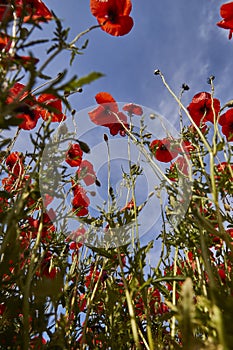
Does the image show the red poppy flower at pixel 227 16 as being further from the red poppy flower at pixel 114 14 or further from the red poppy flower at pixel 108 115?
the red poppy flower at pixel 108 115

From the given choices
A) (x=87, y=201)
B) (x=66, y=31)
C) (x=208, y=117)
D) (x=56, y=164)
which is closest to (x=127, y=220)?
(x=56, y=164)

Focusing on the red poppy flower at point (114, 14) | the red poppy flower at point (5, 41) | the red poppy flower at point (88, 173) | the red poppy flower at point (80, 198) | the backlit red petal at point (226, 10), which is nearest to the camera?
the red poppy flower at point (5, 41)

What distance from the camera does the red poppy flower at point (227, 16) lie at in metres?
1.35

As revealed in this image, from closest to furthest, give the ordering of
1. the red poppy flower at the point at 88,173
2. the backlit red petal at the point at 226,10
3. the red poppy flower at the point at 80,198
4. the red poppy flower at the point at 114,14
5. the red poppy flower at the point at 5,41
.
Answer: the red poppy flower at the point at 5,41
the backlit red petal at the point at 226,10
the red poppy flower at the point at 114,14
the red poppy flower at the point at 88,173
the red poppy flower at the point at 80,198

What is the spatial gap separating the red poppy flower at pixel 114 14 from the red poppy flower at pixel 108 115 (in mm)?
306

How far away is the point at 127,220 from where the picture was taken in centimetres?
134

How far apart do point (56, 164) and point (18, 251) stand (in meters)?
0.33

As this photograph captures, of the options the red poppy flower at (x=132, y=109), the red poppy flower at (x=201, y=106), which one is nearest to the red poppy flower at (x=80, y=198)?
the red poppy flower at (x=132, y=109)

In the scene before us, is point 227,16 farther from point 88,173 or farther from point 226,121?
point 88,173

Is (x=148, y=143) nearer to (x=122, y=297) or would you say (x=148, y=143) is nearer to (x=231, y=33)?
(x=231, y=33)

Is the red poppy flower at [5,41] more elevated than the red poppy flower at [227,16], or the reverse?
the red poppy flower at [227,16]

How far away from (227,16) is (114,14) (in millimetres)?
448

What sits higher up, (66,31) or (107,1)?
(107,1)

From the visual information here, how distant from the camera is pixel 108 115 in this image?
1.96m
